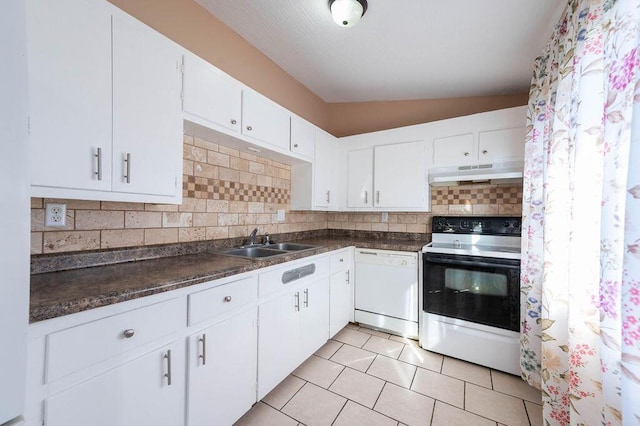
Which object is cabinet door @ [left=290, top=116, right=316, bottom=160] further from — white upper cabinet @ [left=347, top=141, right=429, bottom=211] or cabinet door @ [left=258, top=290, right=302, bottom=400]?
cabinet door @ [left=258, top=290, right=302, bottom=400]

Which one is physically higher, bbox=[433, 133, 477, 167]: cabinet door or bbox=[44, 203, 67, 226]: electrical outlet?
bbox=[433, 133, 477, 167]: cabinet door

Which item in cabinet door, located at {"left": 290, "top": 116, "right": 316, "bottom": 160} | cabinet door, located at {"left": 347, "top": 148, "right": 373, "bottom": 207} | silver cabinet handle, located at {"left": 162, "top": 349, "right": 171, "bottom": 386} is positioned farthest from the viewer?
cabinet door, located at {"left": 347, "top": 148, "right": 373, "bottom": 207}

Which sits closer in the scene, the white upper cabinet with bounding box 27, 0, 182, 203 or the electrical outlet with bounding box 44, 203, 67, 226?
the white upper cabinet with bounding box 27, 0, 182, 203

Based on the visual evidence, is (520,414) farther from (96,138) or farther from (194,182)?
(96,138)

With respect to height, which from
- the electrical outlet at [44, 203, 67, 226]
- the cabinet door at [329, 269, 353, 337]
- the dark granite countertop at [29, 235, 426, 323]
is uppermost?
the electrical outlet at [44, 203, 67, 226]

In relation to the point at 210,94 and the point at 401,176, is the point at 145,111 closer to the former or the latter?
the point at 210,94

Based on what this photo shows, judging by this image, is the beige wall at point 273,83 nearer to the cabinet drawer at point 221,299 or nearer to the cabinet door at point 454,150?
the cabinet door at point 454,150

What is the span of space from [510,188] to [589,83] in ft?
5.27

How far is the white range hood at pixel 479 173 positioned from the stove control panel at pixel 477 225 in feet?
1.16

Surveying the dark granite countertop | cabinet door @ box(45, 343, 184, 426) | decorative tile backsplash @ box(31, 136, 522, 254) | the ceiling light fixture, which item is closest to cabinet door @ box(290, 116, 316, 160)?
decorative tile backsplash @ box(31, 136, 522, 254)

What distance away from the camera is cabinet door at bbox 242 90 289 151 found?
5.92ft

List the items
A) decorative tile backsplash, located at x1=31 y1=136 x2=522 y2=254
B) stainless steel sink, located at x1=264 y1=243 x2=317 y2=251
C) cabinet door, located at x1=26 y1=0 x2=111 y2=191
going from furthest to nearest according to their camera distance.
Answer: stainless steel sink, located at x1=264 y1=243 x2=317 y2=251
decorative tile backsplash, located at x1=31 y1=136 x2=522 y2=254
cabinet door, located at x1=26 y1=0 x2=111 y2=191

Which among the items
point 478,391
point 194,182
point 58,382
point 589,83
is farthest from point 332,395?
point 589,83

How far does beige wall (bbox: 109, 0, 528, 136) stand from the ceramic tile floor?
2408 mm
